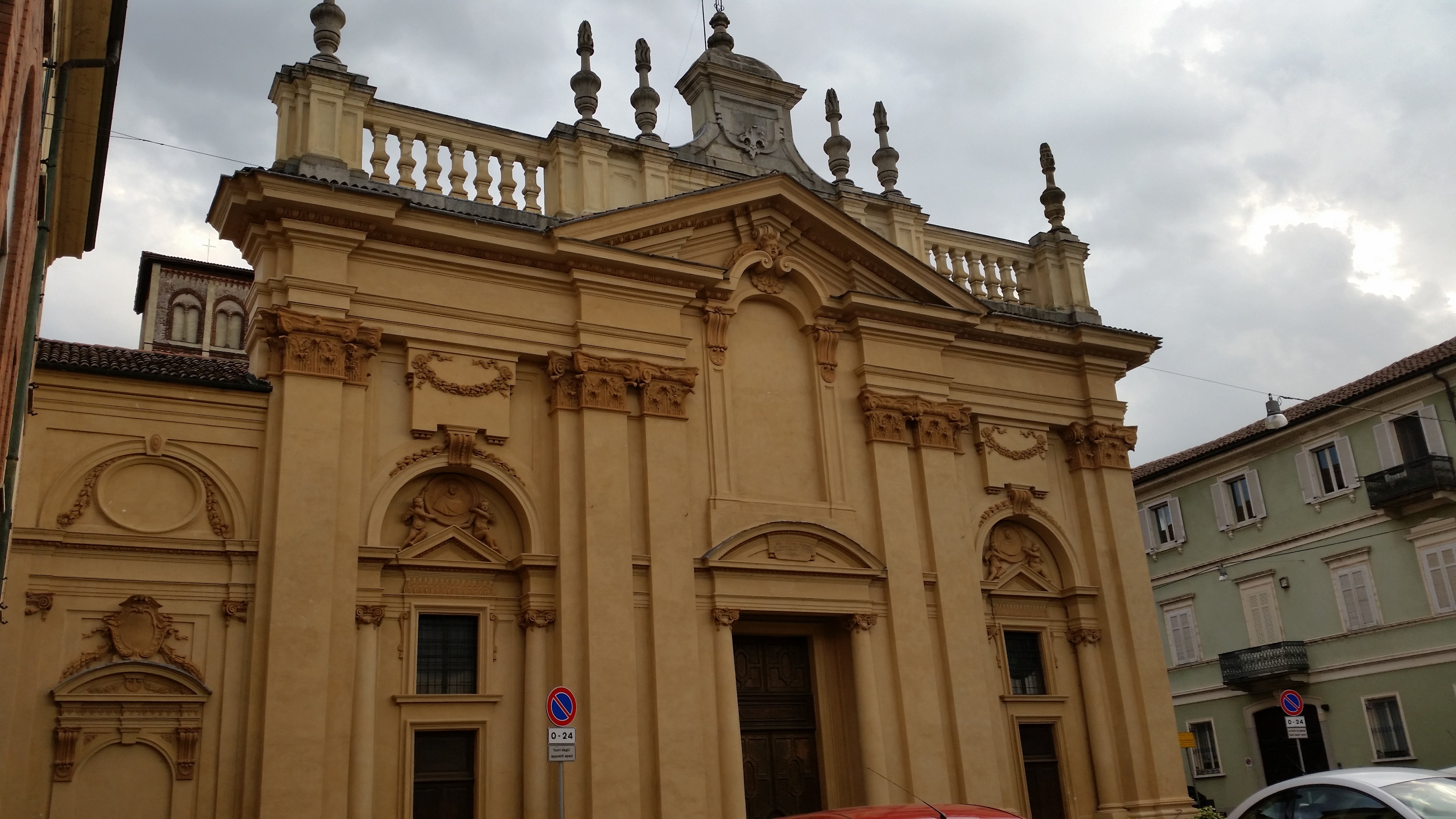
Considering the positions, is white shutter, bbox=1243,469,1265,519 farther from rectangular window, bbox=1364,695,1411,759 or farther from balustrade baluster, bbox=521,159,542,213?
balustrade baluster, bbox=521,159,542,213

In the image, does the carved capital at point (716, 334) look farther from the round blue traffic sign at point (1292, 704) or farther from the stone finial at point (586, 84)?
the round blue traffic sign at point (1292, 704)

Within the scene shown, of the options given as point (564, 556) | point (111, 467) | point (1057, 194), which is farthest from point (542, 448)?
point (1057, 194)

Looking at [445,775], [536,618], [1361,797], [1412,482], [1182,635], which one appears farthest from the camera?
[1182,635]

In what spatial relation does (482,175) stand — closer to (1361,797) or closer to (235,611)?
(235,611)

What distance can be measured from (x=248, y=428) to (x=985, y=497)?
10905 mm

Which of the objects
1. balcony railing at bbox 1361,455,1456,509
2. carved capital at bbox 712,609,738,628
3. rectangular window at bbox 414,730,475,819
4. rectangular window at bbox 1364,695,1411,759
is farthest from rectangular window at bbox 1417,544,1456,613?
rectangular window at bbox 414,730,475,819

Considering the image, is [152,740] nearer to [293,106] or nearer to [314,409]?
[314,409]

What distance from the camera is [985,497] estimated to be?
19438mm

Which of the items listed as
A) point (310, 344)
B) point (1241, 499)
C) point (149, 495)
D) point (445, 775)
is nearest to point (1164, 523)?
point (1241, 499)

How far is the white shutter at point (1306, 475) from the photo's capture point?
97.9 ft

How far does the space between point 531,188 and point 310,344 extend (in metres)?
4.12

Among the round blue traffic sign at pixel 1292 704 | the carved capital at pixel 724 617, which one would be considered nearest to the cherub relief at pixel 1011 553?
the round blue traffic sign at pixel 1292 704

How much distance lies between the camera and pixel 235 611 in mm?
13531

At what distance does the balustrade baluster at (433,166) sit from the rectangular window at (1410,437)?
2212cm
